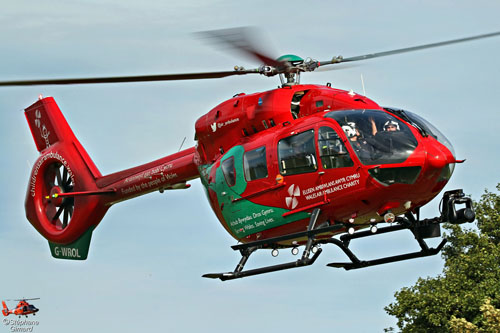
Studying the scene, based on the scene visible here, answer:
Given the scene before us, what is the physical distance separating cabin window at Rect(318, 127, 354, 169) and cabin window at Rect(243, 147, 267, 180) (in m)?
1.43

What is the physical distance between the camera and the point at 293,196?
18.6 meters

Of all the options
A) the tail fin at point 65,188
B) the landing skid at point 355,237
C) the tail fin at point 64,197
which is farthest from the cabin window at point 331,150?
the tail fin at point 64,197

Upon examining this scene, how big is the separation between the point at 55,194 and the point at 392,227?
9.72 m

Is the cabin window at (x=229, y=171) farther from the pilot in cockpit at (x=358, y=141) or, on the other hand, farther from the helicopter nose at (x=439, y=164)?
the helicopter nose at (x=439, y=164)

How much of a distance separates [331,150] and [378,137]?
35.1 inches

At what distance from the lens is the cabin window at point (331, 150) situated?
1775 centimetres

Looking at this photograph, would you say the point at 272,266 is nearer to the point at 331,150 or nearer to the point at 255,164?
the point at 255,164

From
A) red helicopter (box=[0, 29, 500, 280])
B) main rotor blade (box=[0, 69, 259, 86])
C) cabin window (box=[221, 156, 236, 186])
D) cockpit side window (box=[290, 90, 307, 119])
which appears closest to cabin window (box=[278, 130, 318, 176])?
red helicopter (box=[0, 29, 500, 280])

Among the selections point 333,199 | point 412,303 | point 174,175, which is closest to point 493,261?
point 412,303

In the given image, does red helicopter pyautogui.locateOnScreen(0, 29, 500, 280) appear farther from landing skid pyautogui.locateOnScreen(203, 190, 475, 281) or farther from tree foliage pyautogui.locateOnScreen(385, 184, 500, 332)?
tree foliage pyautogui.locateOnScreen(385, 184, 500, 332)

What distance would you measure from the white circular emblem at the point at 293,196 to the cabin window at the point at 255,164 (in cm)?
67

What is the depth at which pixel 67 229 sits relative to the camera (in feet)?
83.5

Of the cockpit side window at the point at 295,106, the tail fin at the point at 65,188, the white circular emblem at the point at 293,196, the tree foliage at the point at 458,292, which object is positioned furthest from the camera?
the tree foliage at the point at 458,292

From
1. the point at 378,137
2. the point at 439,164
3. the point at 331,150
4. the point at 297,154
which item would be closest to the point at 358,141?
the point at 378,137
